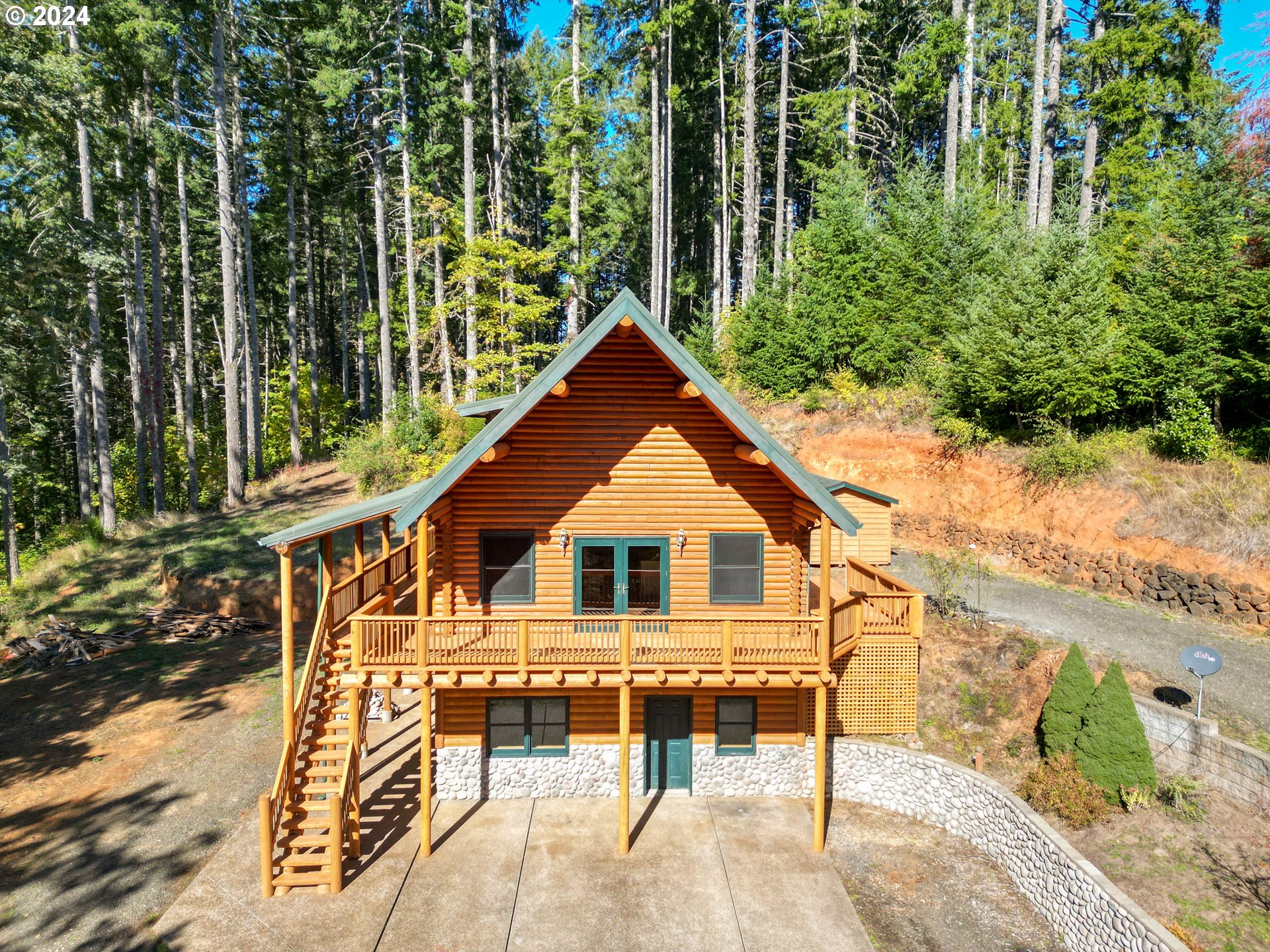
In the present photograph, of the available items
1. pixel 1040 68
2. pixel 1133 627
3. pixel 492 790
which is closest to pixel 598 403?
pixel 492 790

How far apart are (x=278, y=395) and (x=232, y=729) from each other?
39.0 meters

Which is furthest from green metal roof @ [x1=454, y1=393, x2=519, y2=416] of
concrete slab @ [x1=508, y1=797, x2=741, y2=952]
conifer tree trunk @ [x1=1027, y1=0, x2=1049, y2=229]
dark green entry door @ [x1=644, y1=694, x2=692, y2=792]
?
conifer tree trunk @ [x1=1027, y1=0, x2=1049, y2=229]

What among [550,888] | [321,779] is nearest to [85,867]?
[321,779]

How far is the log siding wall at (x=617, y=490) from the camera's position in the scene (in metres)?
11.9

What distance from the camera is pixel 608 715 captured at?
12164 mm

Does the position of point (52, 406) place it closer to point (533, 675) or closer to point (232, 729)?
point (232, 729)

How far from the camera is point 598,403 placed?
1192 cm

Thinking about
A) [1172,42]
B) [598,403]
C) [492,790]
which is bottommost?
[492,790]

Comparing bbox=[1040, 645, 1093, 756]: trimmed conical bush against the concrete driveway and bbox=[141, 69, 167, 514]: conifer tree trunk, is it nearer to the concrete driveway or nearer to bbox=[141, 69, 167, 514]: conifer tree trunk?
the concrete driveway

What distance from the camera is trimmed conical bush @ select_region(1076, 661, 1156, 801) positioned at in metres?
10.4

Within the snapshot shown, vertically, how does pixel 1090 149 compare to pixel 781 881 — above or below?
above

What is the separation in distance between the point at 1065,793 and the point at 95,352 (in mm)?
35516

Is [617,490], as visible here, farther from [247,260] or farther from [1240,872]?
[247,260]

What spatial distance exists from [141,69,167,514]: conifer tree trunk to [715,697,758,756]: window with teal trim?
97.8ft
